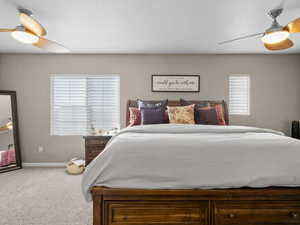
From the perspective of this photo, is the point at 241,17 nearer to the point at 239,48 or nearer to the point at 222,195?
the point at 239,48

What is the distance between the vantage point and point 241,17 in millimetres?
2053

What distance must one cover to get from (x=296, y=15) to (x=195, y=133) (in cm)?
192

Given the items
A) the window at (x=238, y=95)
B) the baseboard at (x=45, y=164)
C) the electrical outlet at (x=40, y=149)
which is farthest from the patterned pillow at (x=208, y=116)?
the electrical outlet at (x=40, y=149)

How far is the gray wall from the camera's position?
3422 mm

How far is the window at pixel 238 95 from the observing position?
348 centimetres

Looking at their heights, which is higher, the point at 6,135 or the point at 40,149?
the point at 6,135

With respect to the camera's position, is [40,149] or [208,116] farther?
[40,149]

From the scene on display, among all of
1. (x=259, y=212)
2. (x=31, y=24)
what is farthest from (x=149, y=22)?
(x=259, y=212)

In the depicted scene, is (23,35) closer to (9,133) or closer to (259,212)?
(9,133)

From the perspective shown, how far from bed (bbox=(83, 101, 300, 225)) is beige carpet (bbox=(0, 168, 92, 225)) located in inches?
30.4

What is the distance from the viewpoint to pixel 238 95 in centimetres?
349

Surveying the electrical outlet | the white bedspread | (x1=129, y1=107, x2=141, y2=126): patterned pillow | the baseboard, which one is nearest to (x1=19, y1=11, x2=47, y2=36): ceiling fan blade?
the white bedspread

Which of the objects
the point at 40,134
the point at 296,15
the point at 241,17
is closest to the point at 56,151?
the point at 40,134

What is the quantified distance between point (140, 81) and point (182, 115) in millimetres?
1285
